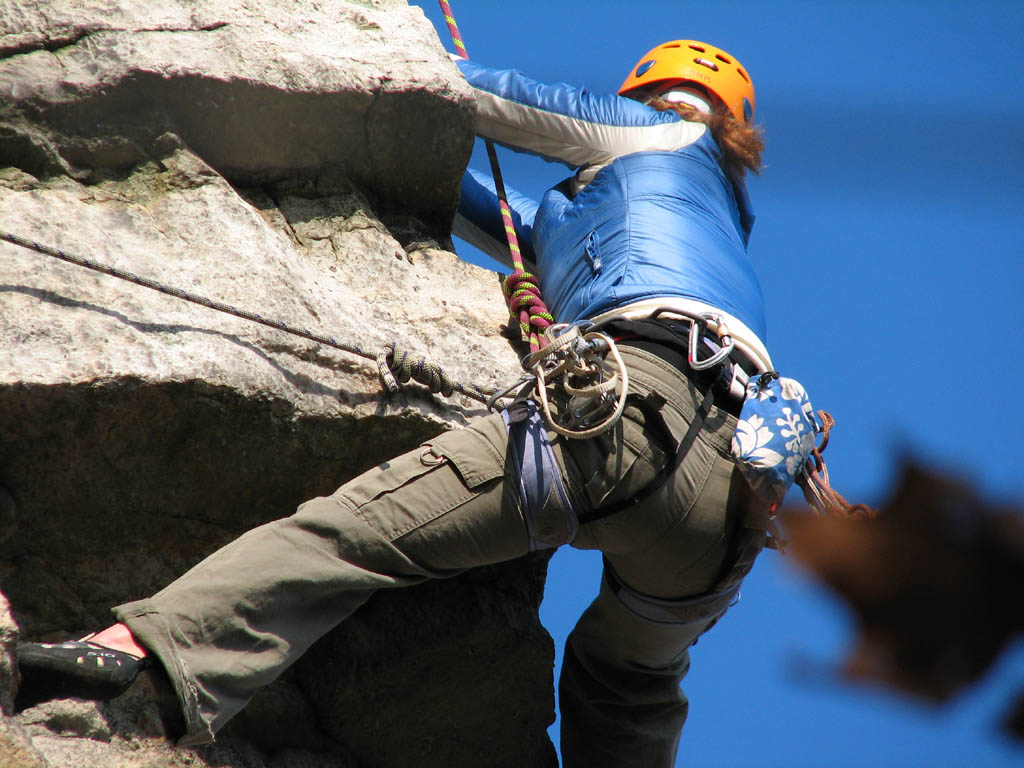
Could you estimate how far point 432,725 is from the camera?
117 inches

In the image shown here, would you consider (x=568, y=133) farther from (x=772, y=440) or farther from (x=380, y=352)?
(x=772, y=440)

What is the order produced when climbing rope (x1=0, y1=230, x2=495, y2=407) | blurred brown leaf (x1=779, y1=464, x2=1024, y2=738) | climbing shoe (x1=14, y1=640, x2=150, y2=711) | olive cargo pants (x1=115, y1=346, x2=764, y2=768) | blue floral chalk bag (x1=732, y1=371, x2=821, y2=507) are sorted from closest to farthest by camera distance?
blurred brown leaf (x1=779, y1=464, x2=1024, y2=738), climbing shoe (x1=14, y1=640, x2=150, y2=711), olive cargo pants (x1=115, y1=346, x2=764, y2=768), blue floral chalk bag (x1=732, y1=371, x2=821, y2=507), climbing rope (x1=0, y1=230, x2=495, y2=407)

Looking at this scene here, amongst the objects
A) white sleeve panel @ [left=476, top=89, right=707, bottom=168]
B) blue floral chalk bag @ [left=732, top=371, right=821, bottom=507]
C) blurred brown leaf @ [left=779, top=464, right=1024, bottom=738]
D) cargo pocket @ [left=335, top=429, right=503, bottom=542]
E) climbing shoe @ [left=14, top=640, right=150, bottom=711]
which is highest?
blurred brown leaf @ [left=779, top=464, right=1024, bottom=738]

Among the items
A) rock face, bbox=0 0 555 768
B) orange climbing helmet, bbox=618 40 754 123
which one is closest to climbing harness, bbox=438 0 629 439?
A: rock face, bbox=0 0 555 768

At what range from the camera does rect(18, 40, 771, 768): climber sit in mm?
2109

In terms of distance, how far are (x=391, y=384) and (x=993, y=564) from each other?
212 centimetres

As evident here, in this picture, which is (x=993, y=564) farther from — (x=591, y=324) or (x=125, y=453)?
(x=125, y=453)

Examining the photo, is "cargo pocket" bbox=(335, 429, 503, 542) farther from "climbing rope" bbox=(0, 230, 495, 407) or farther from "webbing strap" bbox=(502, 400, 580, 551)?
"climbing rope" bbox=(0, 230, 495, 407)

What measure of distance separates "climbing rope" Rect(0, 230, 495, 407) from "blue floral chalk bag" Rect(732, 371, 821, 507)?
1.95 feet

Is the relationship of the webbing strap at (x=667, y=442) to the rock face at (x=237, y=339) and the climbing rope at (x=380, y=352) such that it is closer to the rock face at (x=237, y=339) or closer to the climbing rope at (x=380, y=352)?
the climbing rope at (x=380, y=352)

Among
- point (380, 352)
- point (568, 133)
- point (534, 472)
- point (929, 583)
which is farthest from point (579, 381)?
point (929, 583)

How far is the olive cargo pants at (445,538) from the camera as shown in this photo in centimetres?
210

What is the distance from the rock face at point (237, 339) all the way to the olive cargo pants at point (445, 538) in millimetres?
339

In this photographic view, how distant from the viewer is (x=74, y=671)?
1973 mm
